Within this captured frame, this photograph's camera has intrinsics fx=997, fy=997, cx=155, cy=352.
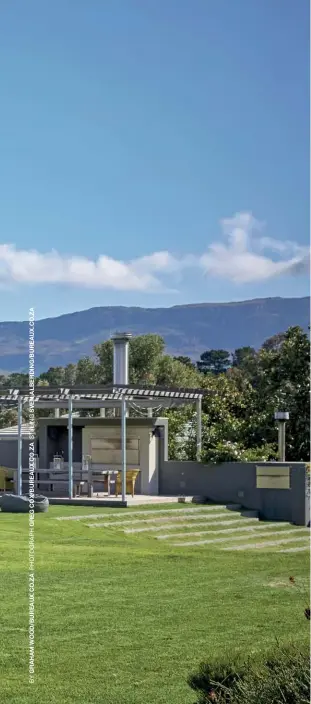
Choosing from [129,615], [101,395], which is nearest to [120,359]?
[101,395]

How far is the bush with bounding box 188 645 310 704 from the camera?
5.22 m

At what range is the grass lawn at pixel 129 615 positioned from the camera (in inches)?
306

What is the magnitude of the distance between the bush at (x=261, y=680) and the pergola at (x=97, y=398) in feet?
50.2

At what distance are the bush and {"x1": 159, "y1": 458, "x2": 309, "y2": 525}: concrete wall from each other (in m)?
17.2

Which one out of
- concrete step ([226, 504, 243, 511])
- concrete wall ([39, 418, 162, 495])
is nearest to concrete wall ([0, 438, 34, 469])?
concrete wall ([39, 418, 162, 495])

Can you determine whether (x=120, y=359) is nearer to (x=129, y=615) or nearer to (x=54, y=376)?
(x=129, y=615)

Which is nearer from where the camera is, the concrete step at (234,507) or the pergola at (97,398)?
the pergola at (97,398)

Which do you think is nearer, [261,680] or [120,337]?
[261,680]

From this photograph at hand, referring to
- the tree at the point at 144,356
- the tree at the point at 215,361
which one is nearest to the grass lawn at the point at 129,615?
the tree at the point at 144,356

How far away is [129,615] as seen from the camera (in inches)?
401

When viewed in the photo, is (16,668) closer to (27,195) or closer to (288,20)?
(288,20)

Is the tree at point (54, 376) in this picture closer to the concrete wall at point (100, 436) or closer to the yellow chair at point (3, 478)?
the concrete wall at point (100, 436)

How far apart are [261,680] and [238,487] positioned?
61.4 feet

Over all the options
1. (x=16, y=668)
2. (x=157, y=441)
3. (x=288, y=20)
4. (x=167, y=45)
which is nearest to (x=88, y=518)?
(x=157, y=441)
